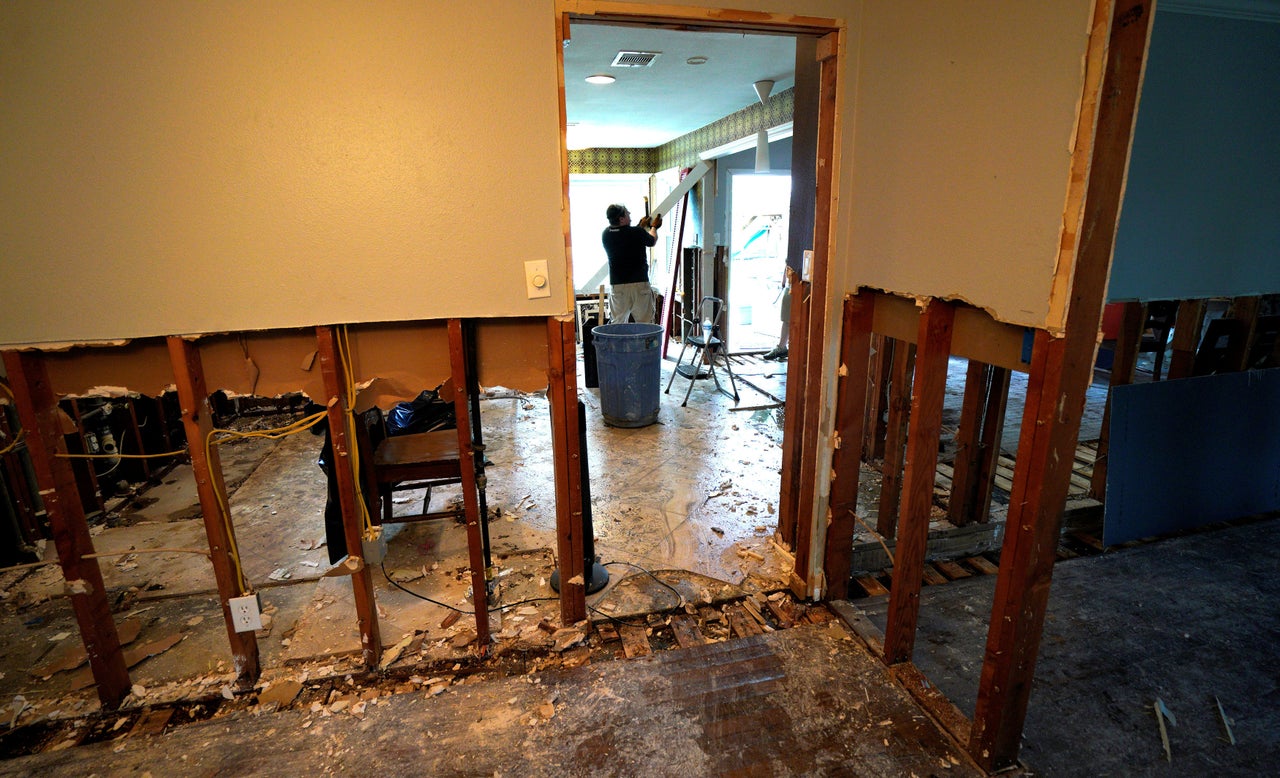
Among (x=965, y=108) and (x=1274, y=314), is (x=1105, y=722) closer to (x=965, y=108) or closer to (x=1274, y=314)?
(x=965, y=108)

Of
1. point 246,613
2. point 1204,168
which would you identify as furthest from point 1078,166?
point 246,613

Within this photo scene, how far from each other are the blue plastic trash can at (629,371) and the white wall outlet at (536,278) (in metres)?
2.27

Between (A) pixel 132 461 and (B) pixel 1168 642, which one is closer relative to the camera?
(B) pixel 1168 642

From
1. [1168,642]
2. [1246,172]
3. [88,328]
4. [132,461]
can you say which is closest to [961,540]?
[1168,642]

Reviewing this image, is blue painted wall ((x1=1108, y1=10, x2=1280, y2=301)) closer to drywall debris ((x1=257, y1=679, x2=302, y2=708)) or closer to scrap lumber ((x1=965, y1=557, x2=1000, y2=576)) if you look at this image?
scrap lumber ((x1=965, y1=557, x2=1000, y2=576))

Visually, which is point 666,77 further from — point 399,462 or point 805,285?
point 399,462

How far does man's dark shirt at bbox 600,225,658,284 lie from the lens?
5.35 m

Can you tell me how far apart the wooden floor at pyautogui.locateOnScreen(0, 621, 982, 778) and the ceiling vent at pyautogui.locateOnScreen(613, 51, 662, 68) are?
3786 mm

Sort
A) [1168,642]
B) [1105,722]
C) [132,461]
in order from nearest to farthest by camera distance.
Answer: [1105,722]
[1168,642]
[132,461]

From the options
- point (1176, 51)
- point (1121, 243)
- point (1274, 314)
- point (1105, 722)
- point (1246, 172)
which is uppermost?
point (1176, 51)

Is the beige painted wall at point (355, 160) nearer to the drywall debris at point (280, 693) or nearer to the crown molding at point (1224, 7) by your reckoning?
the drywall debris at point (280, 693)

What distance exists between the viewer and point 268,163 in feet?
5.46

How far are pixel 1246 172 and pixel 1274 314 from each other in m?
0.93

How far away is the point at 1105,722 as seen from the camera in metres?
1.77
